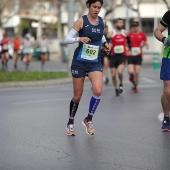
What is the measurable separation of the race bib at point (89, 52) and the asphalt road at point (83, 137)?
42.6 inches

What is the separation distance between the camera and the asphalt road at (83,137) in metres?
6.94

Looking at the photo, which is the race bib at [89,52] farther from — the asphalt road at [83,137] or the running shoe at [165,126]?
the running shoe at [165,126]

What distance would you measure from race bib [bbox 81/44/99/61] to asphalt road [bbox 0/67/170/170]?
108cm

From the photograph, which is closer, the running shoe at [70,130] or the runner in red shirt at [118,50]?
the running shoe at [70,130]

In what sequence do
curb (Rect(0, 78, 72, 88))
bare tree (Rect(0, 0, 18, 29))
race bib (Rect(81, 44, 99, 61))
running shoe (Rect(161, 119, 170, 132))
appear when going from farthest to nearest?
bare tree (Rect(0, 0, 18, 29)) → curb (Rect(0, 78, 72, 88)) → running shoe (Rect(161, 119, 170, 132)) → race bib (Rect(81, 44, 99, 61))

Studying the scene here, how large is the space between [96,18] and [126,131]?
5.62 feet

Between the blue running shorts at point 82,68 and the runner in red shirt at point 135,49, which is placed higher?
the blue running shorts at point 82,68

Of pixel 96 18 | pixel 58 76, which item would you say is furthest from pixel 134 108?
pixel 58 76

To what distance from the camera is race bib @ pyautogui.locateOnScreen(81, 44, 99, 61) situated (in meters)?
8.93

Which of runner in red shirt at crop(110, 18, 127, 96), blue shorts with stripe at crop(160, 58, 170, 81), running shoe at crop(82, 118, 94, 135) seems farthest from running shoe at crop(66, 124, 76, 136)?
runner in red shirt at crop(110, 18, 127, 96)

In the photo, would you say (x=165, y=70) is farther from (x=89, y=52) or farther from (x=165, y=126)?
(x=89, y=52)

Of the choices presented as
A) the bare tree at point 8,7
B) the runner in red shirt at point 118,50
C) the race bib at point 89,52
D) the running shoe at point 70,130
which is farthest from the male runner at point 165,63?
the bare tree at point 8,7

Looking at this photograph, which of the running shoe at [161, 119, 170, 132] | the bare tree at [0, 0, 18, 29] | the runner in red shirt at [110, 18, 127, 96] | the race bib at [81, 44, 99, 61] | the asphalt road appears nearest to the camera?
the asphalt road

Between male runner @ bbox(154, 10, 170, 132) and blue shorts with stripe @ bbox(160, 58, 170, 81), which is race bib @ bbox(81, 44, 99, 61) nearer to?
male runner @ bbox(154, 10, 170, 132)
